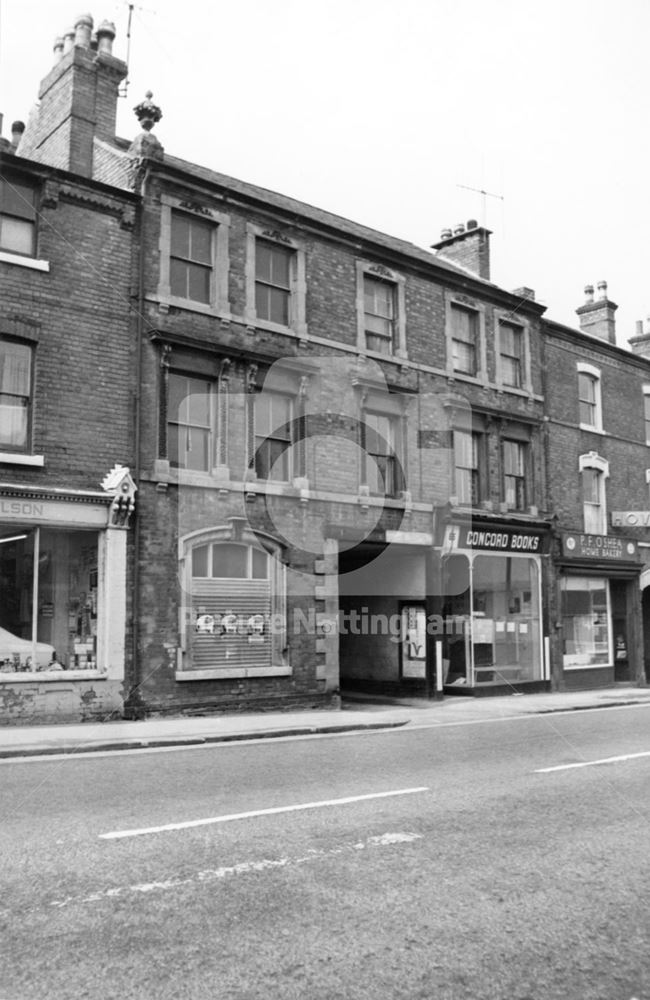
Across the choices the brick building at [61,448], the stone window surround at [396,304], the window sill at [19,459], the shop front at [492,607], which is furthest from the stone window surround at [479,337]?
the window sill at [19,459]

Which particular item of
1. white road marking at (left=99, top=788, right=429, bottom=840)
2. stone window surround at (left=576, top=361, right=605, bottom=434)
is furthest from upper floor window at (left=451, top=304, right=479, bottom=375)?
white road marking at (left=99, top=788, right=429, bottom=840)

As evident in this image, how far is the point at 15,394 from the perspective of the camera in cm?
1552

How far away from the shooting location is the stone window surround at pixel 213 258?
1741 centimetres

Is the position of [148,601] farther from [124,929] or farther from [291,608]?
[124,929]

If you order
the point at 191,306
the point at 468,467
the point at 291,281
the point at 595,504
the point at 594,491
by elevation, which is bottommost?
the point at 595,504

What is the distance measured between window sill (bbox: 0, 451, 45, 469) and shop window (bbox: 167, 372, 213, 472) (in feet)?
8.69

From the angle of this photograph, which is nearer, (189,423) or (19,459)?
(19,459)

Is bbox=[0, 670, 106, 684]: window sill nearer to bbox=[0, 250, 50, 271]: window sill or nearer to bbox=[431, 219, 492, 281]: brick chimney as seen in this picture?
bbox=[0, 250, 50, 271]: window sill

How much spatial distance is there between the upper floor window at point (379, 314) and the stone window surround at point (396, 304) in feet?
0.29

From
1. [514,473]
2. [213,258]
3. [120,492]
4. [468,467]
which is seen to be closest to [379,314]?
[468,467]

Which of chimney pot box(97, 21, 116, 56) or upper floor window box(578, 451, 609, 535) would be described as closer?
chimney pot box(97, 21, 116, 56)

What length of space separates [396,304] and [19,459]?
10360 mm

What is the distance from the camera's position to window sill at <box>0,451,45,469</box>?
49.3 ft

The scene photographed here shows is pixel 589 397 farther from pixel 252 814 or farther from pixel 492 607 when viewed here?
pixel 252 814
